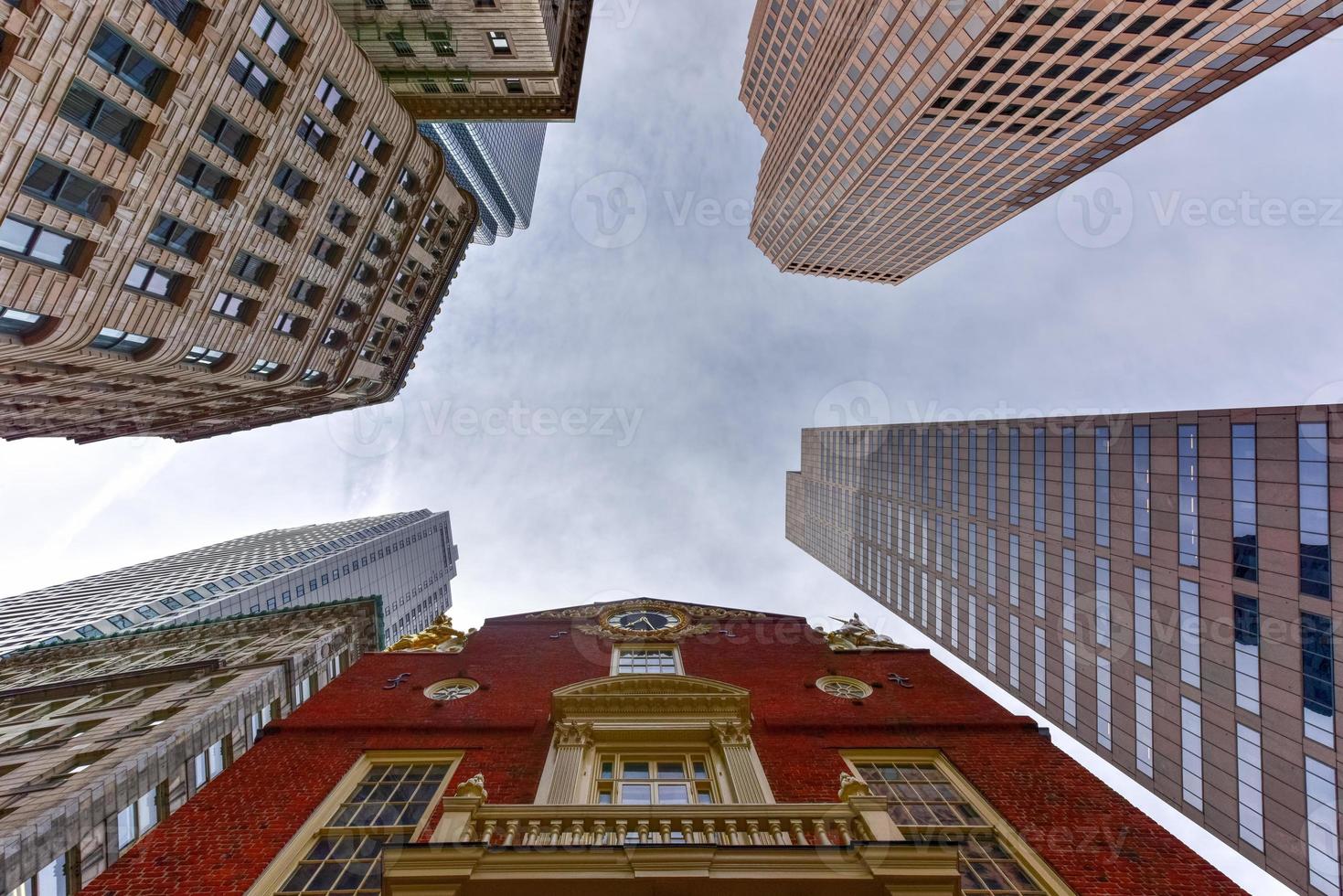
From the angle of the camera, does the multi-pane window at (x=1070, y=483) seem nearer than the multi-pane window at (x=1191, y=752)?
No

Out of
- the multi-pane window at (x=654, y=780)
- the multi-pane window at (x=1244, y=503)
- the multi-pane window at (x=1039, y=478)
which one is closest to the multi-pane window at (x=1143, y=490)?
the multi-pane window at (x=1244, y=503)

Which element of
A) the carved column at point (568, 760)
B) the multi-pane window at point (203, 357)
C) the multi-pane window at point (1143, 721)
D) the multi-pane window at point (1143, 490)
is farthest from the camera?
the multi-pane window at point (1143, 490)

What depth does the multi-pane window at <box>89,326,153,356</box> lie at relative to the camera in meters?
23.3

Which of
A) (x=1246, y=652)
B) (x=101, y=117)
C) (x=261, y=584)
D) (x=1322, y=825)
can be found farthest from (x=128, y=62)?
(x=1322, y=825)

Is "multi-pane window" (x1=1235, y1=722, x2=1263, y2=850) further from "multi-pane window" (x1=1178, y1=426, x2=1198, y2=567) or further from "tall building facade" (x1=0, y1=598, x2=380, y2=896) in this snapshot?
"tall building facade" (x1=0, y1=598, x2=380, y2=896)

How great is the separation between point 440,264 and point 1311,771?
64601 mm

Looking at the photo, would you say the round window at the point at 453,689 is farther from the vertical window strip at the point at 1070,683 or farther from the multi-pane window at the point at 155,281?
the vertical window strip at the point at 1070,683

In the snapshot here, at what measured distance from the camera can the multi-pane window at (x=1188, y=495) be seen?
41875 mm

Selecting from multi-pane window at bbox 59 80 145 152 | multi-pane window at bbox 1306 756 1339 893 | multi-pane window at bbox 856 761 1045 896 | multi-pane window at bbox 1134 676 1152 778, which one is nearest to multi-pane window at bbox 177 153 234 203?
multi-pane window at bbox 59 80 145 152

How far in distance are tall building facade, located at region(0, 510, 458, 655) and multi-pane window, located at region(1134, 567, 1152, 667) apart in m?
59.4

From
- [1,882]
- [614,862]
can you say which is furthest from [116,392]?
[614,862]

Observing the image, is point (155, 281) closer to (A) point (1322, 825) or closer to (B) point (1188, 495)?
(B) point (1188, 495)

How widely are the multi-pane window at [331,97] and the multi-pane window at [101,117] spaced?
874 centimetres

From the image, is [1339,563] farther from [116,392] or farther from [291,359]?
[116,392]
